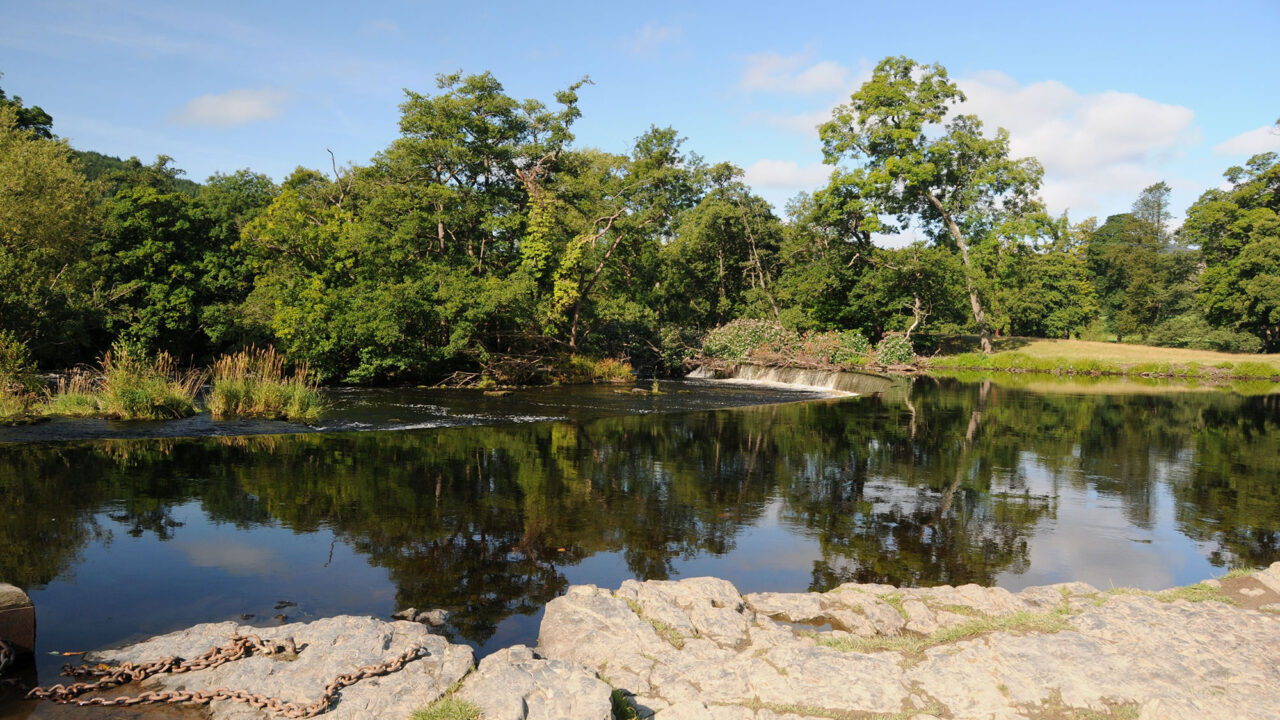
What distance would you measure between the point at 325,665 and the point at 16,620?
2.29 metres

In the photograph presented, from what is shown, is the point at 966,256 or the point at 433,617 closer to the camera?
the point at 433,617

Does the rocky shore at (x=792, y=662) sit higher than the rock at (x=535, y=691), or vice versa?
the rock at (x=535, y=691)

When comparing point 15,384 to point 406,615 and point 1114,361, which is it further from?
point 1114,361

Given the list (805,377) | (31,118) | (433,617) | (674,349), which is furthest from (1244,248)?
Result: (31,118)

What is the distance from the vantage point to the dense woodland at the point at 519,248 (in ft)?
84.6

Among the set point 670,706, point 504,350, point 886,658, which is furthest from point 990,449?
point 504,350

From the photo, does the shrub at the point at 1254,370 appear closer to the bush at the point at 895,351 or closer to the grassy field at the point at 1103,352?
the grassy field at the point at 1103,352

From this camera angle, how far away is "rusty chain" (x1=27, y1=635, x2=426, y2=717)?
4461mm

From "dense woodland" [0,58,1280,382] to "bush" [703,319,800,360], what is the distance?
2029mm

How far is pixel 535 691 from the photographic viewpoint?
4.34m

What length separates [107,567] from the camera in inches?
295

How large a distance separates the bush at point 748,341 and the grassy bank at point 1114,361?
35.1 feet

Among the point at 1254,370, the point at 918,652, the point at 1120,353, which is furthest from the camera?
the point at 1120,353

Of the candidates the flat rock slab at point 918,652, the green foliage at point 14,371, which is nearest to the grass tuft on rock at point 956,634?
the flat rock slab at point 918,652
